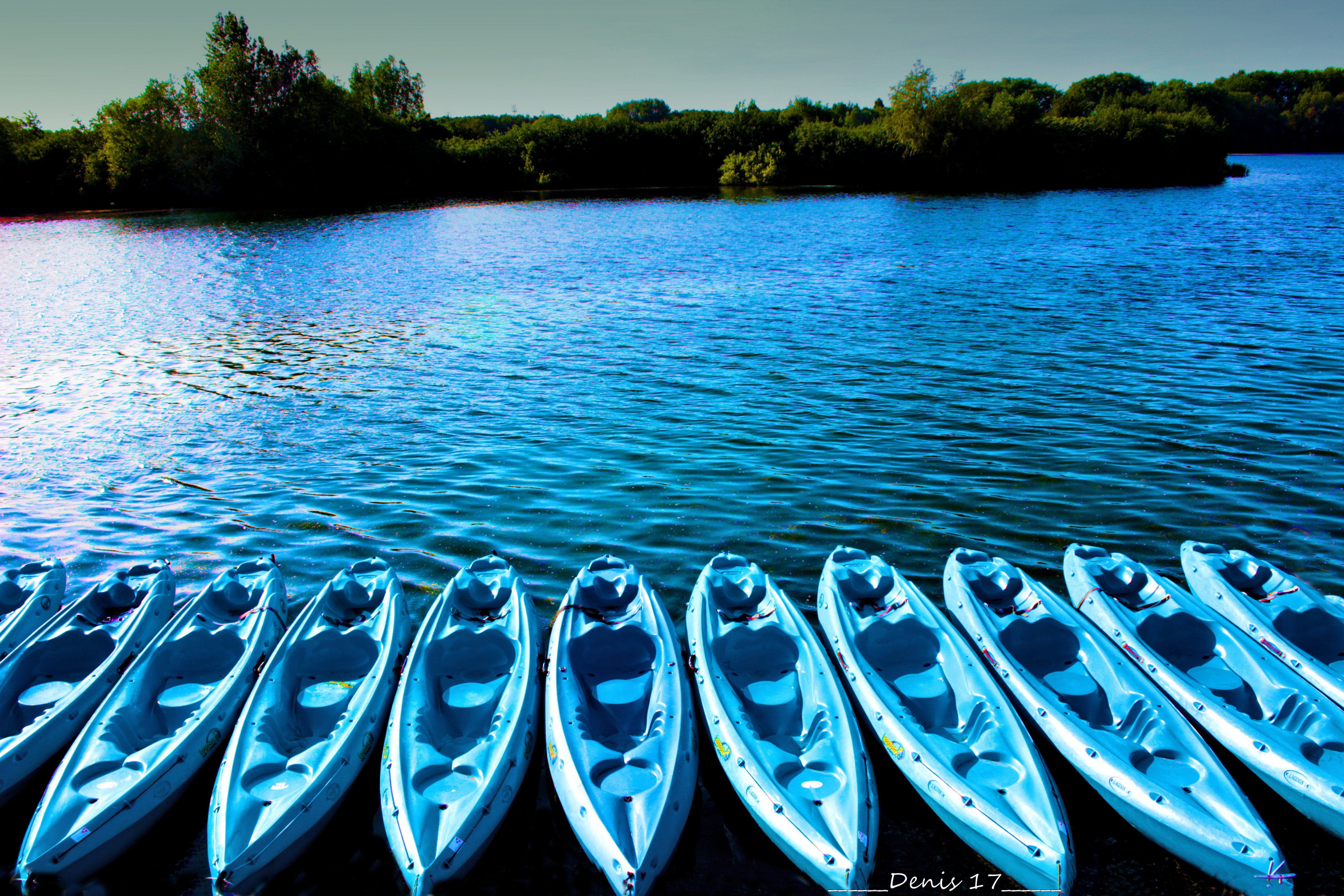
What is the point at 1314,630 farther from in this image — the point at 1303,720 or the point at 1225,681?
the point at 1303,720

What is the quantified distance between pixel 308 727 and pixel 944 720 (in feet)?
18.0

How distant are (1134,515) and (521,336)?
49.5ft

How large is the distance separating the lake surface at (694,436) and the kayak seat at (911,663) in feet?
3.22

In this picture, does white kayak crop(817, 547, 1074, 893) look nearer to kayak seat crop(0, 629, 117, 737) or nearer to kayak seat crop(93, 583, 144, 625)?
kayak seat crop(0, 629, 117, 737)


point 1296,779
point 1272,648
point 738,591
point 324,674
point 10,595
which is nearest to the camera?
point 1296,779

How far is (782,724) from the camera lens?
668 centimetres

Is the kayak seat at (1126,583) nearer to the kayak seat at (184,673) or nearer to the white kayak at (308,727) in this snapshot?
the white kayak at (308,727)

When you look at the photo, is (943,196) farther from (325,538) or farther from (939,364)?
(325,538)

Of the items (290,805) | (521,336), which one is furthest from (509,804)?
(521,336)

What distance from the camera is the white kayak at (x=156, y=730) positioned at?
5430mm

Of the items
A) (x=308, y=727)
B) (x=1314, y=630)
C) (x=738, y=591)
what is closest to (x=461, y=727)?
(x=308, y=727)

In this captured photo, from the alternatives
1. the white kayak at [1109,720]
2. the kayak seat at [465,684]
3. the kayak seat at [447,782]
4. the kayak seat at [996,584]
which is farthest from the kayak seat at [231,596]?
the kayak seat at [996,584]

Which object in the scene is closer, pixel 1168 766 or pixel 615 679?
pixel 1168 766

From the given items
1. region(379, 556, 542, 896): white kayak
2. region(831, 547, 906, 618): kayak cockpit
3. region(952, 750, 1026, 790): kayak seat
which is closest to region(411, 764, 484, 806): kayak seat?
region(379, 556, 542, 896): white kayak
